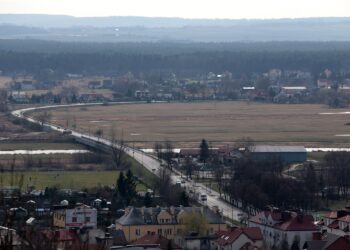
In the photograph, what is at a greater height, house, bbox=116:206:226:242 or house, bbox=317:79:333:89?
house, bbox=116:206:226:242

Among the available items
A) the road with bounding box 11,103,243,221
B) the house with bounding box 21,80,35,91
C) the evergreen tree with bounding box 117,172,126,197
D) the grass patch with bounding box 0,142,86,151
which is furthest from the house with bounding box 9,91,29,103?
the evergreen tree with bounding box 117,172,126,197

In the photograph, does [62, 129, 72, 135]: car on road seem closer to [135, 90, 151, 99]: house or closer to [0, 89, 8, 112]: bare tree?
[0, 89, 8, 112]: bare tree

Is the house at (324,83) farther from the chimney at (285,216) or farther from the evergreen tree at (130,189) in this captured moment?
the chimney at (285,216)

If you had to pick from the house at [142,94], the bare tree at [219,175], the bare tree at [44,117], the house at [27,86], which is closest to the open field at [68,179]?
the bare tree at [219,175]

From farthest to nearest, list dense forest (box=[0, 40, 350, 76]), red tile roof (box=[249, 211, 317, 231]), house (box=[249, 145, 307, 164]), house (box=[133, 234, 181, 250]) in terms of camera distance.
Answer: dense forest (box=[0, 40, 350, 76])
house (box=[249, 145, 307, 164])
red tile roof (box=[249, 211, 317, 231])
house (box=[133, 234, 181, 250])

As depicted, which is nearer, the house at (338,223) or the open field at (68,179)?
the house at (338,223)

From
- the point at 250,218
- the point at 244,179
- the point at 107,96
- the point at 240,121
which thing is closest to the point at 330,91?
the point at 107,96
